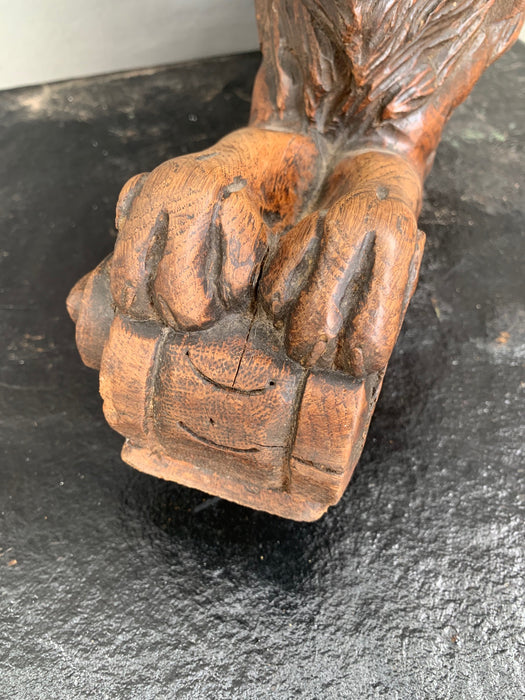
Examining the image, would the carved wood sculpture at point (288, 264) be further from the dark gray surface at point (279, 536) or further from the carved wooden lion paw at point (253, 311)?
the dark gray surface at point (279, 536)

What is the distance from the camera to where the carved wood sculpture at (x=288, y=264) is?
0.84 metres

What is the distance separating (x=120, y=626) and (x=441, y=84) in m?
1.10

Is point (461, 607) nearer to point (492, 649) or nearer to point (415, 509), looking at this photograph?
point (492, 649)

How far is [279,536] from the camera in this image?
3.80ft

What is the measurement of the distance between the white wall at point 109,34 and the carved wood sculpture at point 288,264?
856 mm

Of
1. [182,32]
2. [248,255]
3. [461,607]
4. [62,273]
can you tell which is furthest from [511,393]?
[182,32]

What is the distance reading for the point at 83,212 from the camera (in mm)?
1630

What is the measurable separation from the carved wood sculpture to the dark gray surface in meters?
0.14

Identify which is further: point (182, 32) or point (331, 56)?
point (182, 32)

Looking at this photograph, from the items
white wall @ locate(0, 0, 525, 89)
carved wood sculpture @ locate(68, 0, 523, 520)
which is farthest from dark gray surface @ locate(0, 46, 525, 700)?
white wall @ locate(0, 0, 525, 89)

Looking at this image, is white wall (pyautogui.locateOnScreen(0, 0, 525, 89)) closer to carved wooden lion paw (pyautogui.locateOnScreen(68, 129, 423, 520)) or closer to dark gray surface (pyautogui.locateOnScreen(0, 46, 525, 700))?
dark gray surface (pyautogui.locateOnScreen(0, 46, 525, 700))

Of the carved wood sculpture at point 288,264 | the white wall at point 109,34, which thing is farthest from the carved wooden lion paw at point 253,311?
the white wall at point 109,34

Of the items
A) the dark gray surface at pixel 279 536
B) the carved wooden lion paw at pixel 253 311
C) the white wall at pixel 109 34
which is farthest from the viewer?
the white wall at pixel 109 34

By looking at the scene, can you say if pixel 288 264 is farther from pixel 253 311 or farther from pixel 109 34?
pixel 109 34
